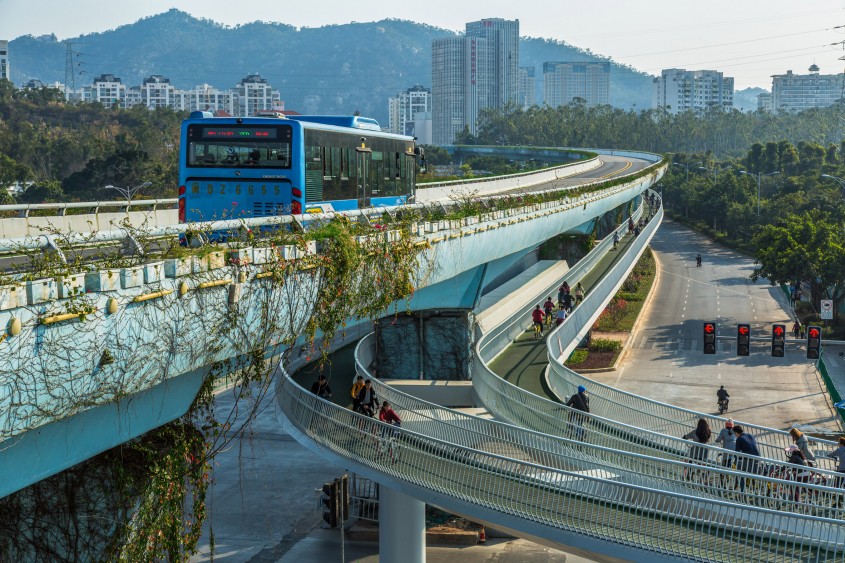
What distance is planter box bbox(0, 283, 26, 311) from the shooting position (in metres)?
10.8

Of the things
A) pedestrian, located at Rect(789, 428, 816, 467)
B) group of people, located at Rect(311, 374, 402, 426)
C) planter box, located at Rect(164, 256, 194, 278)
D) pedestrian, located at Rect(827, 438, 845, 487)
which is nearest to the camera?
planter box, located at Rect(164, 256, 194, 278)

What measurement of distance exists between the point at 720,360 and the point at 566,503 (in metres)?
40.6

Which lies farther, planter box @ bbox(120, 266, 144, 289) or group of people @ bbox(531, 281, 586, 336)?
group of people @ bbox(531, 281, 586, 336)

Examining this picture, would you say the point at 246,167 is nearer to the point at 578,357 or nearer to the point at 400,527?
the point at 400,527

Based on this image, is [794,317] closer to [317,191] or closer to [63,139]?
[317,191]

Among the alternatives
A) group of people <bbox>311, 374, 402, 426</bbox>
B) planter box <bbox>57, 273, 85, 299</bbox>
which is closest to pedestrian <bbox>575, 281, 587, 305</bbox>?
group of people <bbox>311, 374, 402, 426</bbox>

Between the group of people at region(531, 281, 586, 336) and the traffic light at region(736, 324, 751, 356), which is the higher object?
the group of people at region(531, 281, 586, 336)

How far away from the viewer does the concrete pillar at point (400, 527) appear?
79.3 feet

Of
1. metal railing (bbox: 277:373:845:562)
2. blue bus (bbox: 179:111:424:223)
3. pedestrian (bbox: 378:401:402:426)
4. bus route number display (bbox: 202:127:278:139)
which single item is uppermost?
bus route number display (bbox: 202:127:278:139)

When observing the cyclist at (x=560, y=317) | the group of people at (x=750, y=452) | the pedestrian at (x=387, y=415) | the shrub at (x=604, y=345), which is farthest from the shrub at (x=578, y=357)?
the pedestrian at (x=387, y=415)

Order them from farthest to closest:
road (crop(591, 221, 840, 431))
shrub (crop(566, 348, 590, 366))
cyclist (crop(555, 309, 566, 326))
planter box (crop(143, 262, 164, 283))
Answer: shrub (crop(566, 348, 590, 366)), road (crop(591, 221, 840, 431)), cyclist (crop(555, 309, 566, 326)), planter box (crop(143, 262, 164, 283))

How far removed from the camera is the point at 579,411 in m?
21.0

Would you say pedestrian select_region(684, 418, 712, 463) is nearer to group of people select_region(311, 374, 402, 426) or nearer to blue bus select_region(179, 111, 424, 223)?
group of people select_region(311, 374, 402, 426)

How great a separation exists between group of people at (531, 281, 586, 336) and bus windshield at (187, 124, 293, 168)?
15.9m
